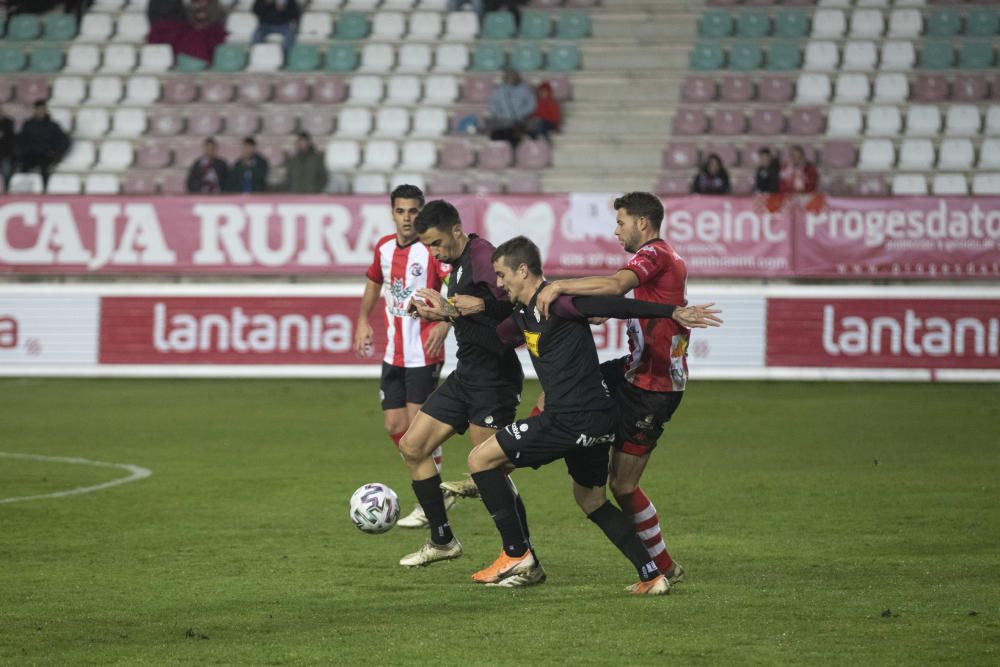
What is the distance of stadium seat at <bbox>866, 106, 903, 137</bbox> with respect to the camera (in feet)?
81.0

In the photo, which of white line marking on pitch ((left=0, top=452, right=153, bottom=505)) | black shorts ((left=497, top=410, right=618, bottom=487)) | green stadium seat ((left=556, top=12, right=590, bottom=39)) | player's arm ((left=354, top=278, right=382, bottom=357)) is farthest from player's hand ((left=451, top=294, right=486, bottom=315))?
green stadium seat ((left=556, top=12, right=590, bottom=39))

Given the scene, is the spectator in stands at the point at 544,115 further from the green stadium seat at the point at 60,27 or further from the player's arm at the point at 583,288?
the player's arm at the point at 583,288

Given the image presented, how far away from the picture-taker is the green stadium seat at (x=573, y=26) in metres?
27.1

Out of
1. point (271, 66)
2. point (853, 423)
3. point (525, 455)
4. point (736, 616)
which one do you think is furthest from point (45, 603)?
point (271, 66)

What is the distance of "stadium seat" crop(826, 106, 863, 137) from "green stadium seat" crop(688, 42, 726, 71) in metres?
2.26

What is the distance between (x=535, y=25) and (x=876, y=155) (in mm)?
6677

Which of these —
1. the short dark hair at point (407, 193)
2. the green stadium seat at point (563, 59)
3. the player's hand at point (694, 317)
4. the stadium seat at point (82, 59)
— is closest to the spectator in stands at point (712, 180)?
the green stadium seat at point (563, 59)

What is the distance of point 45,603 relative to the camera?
7242 mm

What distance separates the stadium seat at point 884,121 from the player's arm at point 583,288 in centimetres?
1840

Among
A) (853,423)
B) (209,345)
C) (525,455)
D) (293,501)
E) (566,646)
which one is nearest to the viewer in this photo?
(566,646)

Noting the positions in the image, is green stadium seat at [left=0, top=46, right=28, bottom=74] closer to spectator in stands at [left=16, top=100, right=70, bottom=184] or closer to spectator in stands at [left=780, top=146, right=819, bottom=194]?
spectator in stands at [left=16, top=100, right=70, bottom=184]

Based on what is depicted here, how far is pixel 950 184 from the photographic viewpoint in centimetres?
2327

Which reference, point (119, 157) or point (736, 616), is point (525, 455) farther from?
point (119, 157)

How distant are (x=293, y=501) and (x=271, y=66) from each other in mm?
17756
